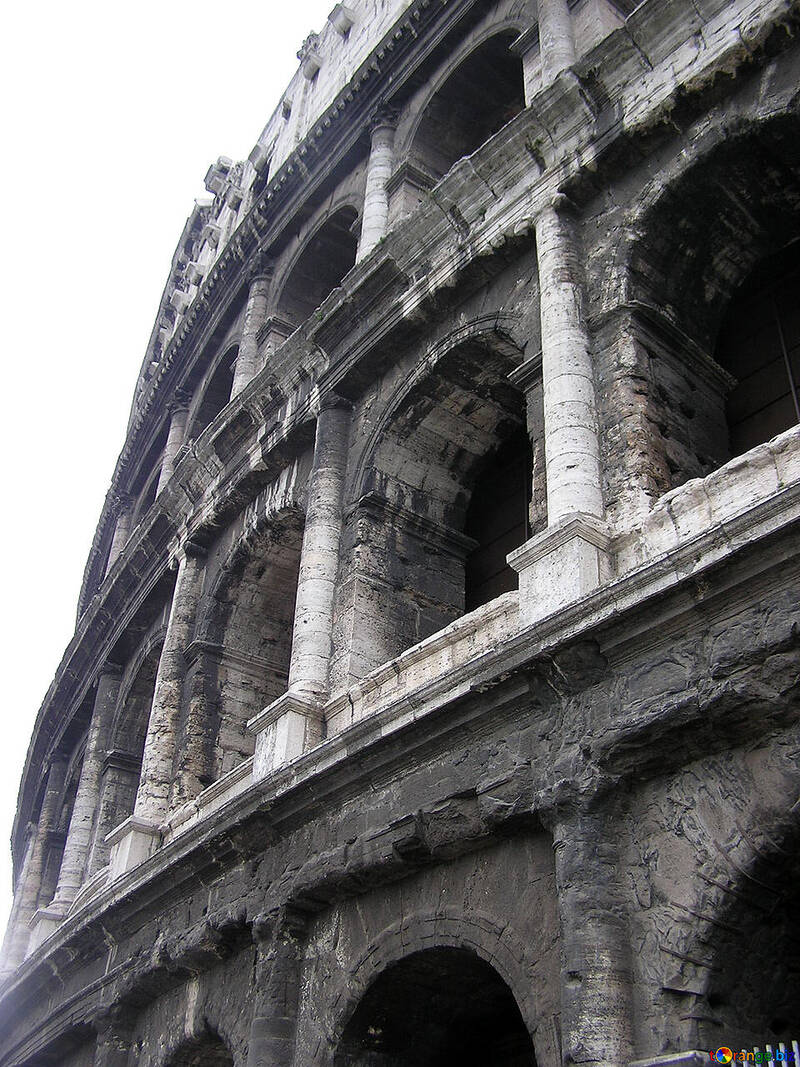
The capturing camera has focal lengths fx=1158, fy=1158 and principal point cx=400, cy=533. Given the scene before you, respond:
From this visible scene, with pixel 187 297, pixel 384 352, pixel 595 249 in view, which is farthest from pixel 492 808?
pixel 187 297

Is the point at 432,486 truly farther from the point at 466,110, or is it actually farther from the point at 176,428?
the point at 176,428

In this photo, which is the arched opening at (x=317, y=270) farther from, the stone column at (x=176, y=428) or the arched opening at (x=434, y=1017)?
the arched opening at (x=434, y=1017)

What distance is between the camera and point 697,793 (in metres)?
5.25

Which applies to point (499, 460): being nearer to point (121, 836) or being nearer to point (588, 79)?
point (588, 79)

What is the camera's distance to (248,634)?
11.3 meters

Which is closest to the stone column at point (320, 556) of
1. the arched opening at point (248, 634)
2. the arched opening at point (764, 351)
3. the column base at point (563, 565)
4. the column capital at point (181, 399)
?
the arched opening at point (248, 634)

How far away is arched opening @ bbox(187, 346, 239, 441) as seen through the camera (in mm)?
15766

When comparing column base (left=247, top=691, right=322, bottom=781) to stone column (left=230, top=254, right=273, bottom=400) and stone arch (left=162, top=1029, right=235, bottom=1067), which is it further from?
stone column (left=230, top=254, right=273, bottom=400)

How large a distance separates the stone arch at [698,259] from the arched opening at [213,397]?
29.1 ft

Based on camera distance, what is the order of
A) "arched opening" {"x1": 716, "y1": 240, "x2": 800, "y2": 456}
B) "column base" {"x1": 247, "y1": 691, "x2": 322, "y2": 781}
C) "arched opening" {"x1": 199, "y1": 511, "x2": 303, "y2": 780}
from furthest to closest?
"arched opening" {"x1": 199, "y1": 511, "x2": 303, "y2": 780} → "column base" {"x1": 247, "y1": 691, "x2": 322, "y2": 781} → "arched opening" {"x1": 716, "y1": 240, "x2": 800, "y2": 456}

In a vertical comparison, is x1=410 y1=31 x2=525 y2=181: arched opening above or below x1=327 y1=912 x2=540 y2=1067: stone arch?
above

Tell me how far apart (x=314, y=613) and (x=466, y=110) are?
621cm

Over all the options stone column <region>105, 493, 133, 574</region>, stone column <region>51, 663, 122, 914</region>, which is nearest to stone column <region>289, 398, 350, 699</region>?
stone column <region>51, 663, 122, 914</region>

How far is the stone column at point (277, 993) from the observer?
6.93m
